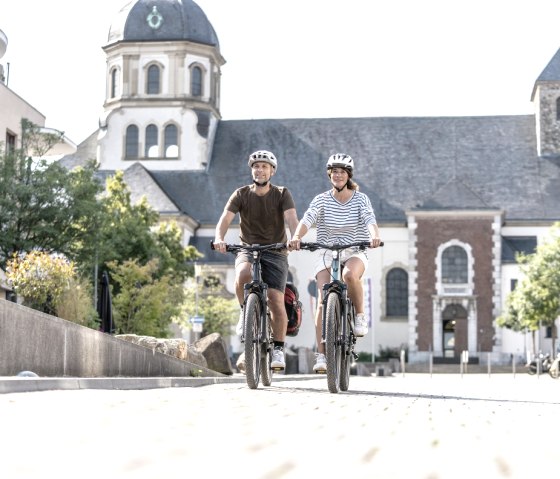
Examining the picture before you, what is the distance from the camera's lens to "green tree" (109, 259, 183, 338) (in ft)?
127

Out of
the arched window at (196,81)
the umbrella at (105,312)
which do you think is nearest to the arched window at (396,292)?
the arched window at (196,81)

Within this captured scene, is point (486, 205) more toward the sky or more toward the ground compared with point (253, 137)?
more toward the ground

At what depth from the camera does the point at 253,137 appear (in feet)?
235

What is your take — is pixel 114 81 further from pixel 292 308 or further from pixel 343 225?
pixel 343 225

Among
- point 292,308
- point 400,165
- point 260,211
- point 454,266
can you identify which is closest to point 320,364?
point 292,308

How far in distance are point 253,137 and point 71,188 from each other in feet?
120

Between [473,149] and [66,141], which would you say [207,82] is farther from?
[66,141]

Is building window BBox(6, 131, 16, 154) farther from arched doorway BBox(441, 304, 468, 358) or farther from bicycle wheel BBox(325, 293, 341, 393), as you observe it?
arched doorway BBox(441, 304, 468, 358)

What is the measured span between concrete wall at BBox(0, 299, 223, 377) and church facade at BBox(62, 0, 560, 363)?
48.0 meters

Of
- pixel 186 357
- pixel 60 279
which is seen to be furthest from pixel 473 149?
pixel 186 357

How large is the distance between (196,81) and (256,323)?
60.5 metres

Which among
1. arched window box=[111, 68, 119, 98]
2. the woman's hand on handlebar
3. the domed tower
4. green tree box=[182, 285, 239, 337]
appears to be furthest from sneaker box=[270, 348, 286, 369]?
arched window box=[111, 68, 119, 98]

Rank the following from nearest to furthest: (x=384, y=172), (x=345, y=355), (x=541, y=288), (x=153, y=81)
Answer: (x=345, y=355), (x=541, y=288), (x=384, y=172), (x=153, y=81)

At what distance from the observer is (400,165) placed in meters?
68.9
